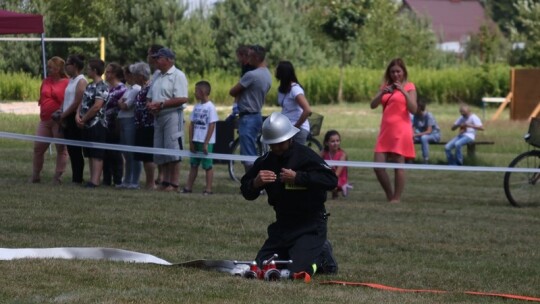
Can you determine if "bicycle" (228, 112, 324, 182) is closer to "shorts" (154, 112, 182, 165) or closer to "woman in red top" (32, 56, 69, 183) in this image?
"shorts" (154, 112, 182, 165)

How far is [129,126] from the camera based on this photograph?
642 inches

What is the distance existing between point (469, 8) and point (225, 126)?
8820 cm

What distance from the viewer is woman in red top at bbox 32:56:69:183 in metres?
16.4

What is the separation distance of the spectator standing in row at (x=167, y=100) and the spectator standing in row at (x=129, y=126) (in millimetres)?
600

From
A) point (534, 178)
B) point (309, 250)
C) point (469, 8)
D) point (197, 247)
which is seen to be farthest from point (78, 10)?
point (469, 8)

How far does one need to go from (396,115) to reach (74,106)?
4.17 metres

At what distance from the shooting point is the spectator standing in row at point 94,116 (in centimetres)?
1595

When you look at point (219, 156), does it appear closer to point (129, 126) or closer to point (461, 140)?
point (129, 126)

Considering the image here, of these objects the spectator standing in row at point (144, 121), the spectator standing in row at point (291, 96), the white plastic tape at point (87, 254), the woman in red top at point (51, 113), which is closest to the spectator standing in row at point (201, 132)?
the spectator standing in row at point (144, 121)

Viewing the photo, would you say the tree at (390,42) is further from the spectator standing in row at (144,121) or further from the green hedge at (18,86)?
Result: the spectator standing in row at (144,121)

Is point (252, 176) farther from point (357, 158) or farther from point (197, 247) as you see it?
point (357, 158)

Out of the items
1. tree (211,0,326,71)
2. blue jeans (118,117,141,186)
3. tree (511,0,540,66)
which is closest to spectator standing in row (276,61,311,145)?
blue jeans (118,117,141,186)

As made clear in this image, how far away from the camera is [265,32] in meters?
47.9

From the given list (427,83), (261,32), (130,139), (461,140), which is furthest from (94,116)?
(427,83)
